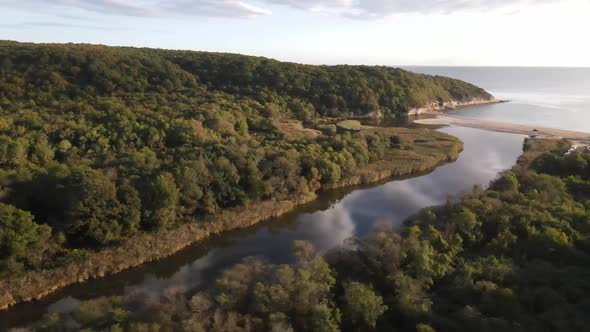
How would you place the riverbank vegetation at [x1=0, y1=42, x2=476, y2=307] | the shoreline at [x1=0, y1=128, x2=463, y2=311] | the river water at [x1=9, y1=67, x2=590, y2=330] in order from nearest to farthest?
1. the shoreline at [x1=0, y1=128, x2=463, y2=311]
2. the river water at [x1=9, y1=67, x2=590, y2=330]
3. the riverbank vegetation at [x1=0, y1=42, x2=476, y2=307]

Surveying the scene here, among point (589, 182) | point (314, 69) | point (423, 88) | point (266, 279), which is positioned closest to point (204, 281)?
point (266, 279)

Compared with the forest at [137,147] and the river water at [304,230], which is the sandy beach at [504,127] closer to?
the river water at [304,230]

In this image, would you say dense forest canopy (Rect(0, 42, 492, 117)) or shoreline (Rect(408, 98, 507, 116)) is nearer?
dense forest canopy (Rect(0, 42, 492, 117))

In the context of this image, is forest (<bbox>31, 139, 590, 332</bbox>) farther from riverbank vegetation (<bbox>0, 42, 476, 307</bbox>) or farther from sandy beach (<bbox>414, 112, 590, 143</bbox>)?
sandy beach (<bbox>414, 112, 590, 143</bbox>)

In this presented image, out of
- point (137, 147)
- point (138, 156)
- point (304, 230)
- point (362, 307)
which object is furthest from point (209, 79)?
point (362, 307)

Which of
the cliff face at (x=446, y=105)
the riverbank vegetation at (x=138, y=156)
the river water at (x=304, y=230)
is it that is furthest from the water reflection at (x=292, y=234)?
the cliff face at (x=446, y=105)

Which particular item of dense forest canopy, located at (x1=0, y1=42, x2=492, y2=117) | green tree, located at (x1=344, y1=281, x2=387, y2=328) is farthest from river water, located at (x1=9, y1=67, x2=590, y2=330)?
dense forest canopy, located at (x1=0, y1=42, x2=492, y2=117)
